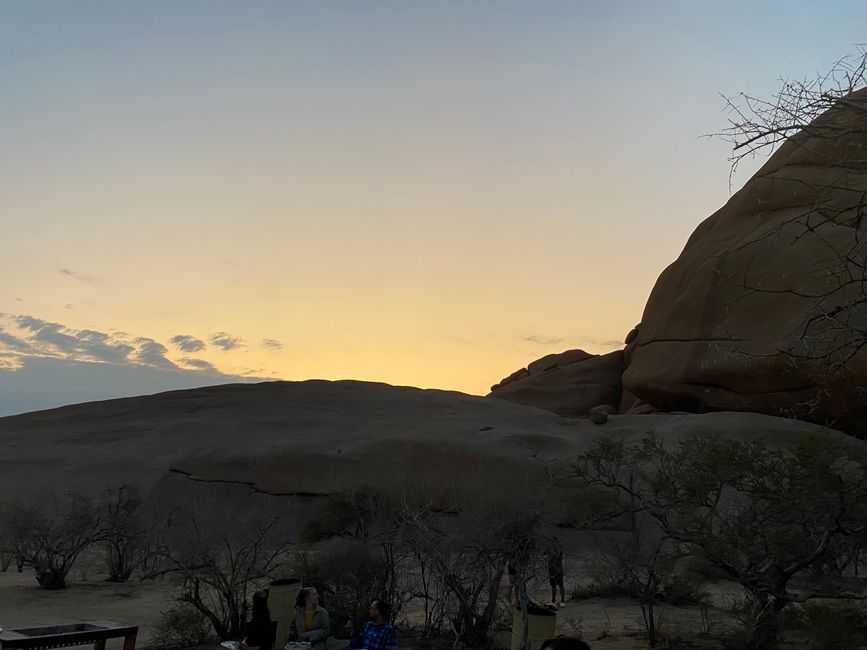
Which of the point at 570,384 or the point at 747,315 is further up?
the point at 747,315

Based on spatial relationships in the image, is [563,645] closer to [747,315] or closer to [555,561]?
[555,561]

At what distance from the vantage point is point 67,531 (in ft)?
67.6

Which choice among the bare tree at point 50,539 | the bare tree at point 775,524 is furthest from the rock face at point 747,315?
the bare tree at point 50,539

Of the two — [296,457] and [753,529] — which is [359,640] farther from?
[296,457]

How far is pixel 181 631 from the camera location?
40.0 feet

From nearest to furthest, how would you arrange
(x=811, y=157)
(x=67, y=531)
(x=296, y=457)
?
(x=67, y=531), (x=296, y=457), (x=811, y=157)

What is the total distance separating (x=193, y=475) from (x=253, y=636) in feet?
83.1

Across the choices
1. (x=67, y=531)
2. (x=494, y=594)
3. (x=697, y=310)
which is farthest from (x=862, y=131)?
(x=697, y=310)

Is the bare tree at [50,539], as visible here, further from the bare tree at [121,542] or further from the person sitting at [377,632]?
the person sitting at [377,632]

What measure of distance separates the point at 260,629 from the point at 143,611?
7875 millimetres

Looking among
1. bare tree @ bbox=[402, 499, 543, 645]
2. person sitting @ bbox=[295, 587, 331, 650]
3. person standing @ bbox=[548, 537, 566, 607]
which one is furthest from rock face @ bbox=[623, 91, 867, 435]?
person sitting @ bbox=[295, 587, 331, 650]

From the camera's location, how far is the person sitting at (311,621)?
9742 millimetres

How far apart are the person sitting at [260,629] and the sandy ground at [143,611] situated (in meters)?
0.95

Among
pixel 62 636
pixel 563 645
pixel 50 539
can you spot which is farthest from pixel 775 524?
pixel 50 539
